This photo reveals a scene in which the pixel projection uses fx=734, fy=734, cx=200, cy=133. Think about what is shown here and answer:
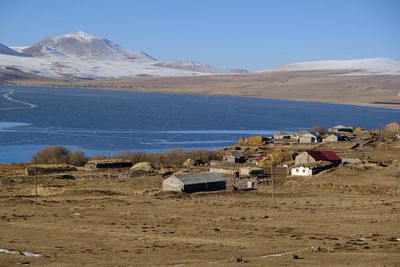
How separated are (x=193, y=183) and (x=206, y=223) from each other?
8.72 m

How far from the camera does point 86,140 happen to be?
55.8m

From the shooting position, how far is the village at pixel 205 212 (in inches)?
539

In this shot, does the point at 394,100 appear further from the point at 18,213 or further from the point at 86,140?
the point at 18,213

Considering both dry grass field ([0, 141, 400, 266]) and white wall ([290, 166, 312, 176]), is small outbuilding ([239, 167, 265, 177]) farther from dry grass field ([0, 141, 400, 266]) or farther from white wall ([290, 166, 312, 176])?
dry grass field ([0, 141, 400, 266])

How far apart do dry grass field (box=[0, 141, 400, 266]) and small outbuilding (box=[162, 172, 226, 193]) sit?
0.79 meters

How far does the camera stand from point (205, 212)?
2106 centimetres

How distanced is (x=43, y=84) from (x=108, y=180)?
159 metres

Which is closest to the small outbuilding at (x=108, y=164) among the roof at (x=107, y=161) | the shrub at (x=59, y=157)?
the roof at (x=107, y=161)

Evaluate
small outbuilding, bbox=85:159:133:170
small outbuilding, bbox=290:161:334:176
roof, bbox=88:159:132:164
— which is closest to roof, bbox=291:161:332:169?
small outbuilding, bbox=290:161:334:176

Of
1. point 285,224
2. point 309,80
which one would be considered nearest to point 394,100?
point 309,80

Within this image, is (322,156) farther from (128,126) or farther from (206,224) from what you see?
(128,126)

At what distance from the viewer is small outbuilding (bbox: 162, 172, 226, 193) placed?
2706cm

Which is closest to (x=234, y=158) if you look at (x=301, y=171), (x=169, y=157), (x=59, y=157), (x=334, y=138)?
(x=169, y=157)

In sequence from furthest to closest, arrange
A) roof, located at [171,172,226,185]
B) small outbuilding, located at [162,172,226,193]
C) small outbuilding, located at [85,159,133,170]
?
small outbuilding, located at [85,159,133,170]
roof, located at [171,172,226,185]
small outbuilding, located at [162,172,226,193]
